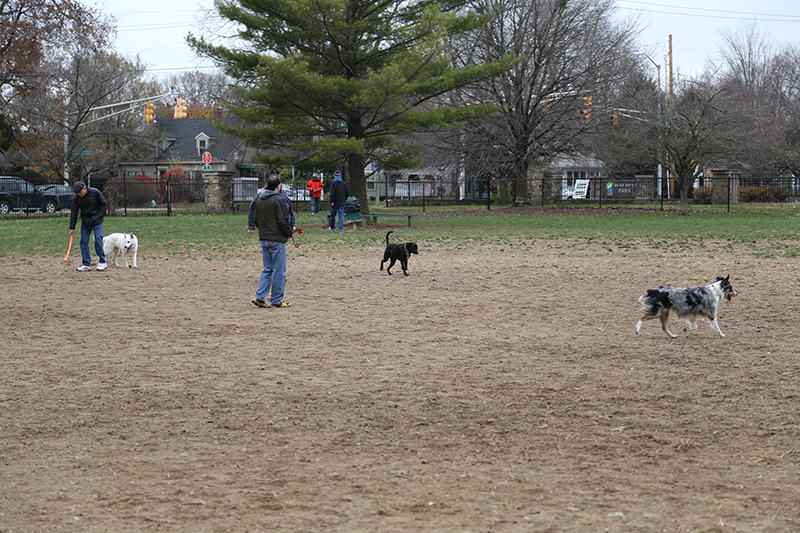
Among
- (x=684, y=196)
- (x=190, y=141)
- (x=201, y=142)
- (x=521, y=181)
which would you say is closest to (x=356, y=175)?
(x=521, y=181)

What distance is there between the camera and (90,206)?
1454 centimetres

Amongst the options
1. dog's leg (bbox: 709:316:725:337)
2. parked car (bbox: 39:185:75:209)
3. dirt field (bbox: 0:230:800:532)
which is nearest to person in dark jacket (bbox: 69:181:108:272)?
dirt field (bbox: 0:230:800:532)

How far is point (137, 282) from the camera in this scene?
13070 mm

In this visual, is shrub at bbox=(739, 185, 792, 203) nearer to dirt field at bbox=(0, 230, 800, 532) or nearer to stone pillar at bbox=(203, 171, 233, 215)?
stone pillar at bbox=(203, 171, 233, 215)

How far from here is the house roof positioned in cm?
6444

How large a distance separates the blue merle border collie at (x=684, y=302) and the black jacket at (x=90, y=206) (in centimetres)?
1037

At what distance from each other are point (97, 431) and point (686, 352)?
17.5ft

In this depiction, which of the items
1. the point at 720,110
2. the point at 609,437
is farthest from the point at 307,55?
the point at 609,437

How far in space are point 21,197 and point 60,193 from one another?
2378mm

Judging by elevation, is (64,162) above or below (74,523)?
above

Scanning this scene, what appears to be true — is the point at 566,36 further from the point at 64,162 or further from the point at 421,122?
the point at 64,162

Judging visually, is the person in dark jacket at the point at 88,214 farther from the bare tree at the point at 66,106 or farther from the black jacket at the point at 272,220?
the bare tree at the point at 66,106

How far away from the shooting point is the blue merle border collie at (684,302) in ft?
26.1

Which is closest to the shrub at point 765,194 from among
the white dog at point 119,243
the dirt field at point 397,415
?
the dirt field at point 397,415
